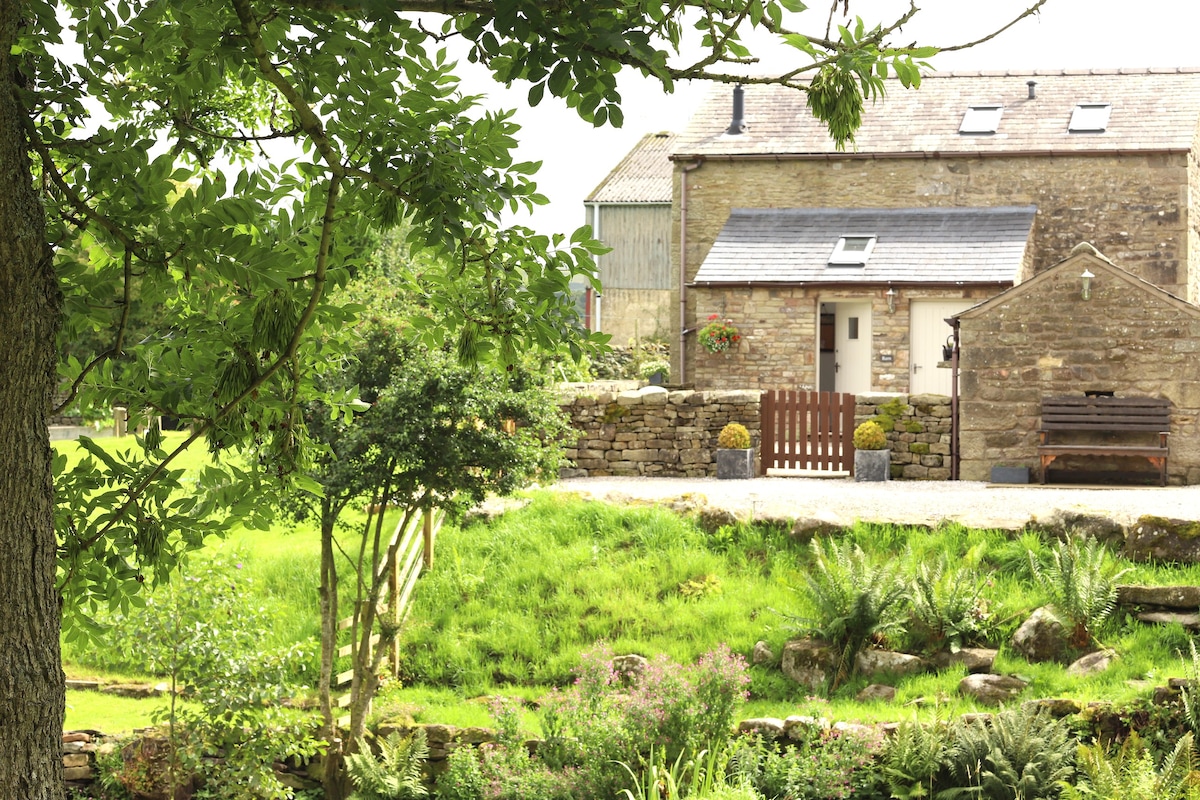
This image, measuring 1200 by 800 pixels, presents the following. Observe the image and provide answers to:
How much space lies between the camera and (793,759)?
9.38 m

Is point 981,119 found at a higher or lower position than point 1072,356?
higher

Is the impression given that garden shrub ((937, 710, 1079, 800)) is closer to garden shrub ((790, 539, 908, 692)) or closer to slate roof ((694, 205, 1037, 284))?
garden shrub ((790, 539, 908, 692))

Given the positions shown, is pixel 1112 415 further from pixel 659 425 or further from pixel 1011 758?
pixel 1011 758

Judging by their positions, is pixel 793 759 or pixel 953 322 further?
pixel 953 322

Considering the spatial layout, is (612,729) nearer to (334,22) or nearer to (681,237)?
(334,22)

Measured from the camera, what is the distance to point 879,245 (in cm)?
2252

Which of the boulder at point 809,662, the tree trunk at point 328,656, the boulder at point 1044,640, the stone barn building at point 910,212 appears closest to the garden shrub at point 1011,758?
the boulder at point 1044,640

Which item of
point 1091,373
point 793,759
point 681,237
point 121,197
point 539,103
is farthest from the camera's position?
point 681,237

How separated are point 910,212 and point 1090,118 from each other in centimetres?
381

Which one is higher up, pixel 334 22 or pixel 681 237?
pixel 681 237

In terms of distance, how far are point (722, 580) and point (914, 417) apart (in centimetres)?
553

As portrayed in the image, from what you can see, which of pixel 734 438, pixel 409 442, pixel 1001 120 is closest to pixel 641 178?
pixel 1001 120

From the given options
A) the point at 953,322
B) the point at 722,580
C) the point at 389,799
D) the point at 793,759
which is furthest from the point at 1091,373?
the point at 389,799

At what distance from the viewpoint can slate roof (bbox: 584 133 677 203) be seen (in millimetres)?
36844
